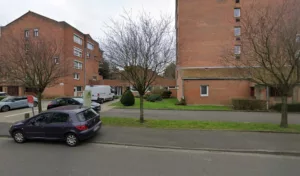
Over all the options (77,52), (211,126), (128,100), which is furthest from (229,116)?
(77,52)

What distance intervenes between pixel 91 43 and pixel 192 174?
41295 millimetres

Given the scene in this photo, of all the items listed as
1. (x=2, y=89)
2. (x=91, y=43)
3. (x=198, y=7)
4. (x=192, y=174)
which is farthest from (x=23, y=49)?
(x=91, y=43)

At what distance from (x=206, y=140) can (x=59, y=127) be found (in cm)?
569

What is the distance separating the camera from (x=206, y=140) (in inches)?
267

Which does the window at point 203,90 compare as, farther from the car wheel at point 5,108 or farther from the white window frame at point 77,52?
the white window frame at point 77,52

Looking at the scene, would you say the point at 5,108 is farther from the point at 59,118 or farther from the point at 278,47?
the point at 278,47

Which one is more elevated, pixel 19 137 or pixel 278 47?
pixel 278 47

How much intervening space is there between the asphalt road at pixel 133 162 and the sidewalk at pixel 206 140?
369 mm

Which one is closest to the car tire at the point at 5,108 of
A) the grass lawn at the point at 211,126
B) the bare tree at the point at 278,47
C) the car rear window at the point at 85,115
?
the grass lawn at the point at 211,126

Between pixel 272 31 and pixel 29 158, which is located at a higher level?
pixel 272 31

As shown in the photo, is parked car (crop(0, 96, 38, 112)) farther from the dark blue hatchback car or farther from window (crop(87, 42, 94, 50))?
window (crop(87, 42, 94, 50))

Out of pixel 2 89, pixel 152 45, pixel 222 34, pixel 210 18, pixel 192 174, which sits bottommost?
pixel 192 174

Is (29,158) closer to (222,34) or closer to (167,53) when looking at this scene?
(167,53)

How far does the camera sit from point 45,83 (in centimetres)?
1066
